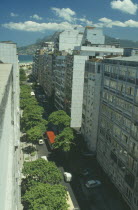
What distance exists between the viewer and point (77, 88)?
78000 millimetres

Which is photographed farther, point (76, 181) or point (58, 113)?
point (58, 113)

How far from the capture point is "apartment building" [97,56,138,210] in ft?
137

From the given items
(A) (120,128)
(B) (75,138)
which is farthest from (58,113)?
(A) (120,128)

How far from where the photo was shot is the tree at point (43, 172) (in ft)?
136

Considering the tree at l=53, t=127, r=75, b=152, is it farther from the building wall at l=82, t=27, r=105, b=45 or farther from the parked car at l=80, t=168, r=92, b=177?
the building wall at l=82, t=27, r=105, b=45

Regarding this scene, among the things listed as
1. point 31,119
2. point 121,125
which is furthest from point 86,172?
point 31,119

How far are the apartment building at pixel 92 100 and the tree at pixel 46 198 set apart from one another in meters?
28.3

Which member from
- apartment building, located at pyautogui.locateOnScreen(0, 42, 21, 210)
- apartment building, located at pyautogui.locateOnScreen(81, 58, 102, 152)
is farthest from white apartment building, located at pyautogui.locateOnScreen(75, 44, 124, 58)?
apartment building, located at pyautogui.locateOnScreen(0, 42, 21, 210)

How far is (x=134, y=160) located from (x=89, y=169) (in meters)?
17.8

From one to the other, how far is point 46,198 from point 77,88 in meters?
48.7

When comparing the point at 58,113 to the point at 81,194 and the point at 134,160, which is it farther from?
the point at 134,160

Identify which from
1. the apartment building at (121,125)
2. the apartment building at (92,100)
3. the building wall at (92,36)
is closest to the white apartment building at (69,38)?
the building wall at (92,36)

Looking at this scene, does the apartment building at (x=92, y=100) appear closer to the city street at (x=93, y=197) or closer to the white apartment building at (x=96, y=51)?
the white apartment building at (x=96, y=51)

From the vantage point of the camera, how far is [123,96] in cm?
4562
